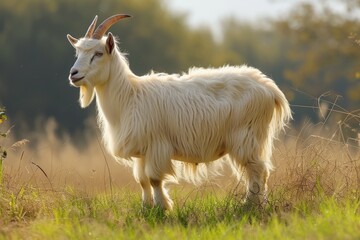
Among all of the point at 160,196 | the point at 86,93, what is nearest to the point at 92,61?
the point at 86,93

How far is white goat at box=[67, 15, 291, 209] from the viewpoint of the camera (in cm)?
862

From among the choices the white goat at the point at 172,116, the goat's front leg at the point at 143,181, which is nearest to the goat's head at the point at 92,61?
the white goat at the point at 172,116

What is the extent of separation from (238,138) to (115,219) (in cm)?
179

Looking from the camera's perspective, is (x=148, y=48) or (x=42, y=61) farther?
(x=148, y=48)

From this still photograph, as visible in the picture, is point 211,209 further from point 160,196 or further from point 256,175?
point 256,175

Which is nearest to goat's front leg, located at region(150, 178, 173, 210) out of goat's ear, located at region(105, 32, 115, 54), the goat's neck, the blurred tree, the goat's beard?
the goat's neck

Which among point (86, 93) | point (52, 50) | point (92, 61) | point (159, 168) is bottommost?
point (52, 50)

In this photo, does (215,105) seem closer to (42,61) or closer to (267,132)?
(267,132)

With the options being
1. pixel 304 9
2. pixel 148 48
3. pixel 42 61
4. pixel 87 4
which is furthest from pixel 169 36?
pixel 304 9

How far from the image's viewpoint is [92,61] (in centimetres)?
870

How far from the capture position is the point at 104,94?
8.91 meters

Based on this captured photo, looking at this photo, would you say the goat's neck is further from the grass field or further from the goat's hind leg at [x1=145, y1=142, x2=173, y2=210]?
the grass field

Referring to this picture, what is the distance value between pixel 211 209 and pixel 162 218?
49 centimetres

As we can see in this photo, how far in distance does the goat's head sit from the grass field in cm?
98
